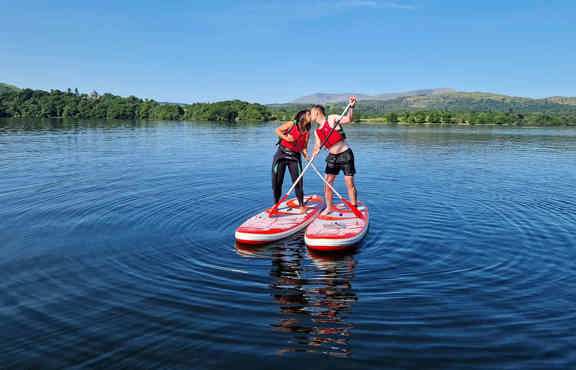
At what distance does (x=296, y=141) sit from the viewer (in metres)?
10.6

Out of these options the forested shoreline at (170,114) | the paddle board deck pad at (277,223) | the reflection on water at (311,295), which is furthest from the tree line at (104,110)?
the reflection on water at (311,295)

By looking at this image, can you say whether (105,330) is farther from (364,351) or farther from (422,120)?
(422,120)

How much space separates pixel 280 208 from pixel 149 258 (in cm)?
447

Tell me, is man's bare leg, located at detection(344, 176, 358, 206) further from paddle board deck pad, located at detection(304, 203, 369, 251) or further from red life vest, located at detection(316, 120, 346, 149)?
red life vest, located at detection(316, 120, 346, 149)

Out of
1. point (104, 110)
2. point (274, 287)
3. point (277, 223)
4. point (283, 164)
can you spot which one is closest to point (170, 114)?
point (104, 110)

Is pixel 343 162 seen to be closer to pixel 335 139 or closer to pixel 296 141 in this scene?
pixel 335 139

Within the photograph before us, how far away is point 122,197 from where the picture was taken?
14219 mm

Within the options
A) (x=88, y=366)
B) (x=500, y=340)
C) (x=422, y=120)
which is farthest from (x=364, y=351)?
(x=422, y=120)

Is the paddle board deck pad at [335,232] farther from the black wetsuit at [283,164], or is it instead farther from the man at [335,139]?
the black wetsuit at [283,164]

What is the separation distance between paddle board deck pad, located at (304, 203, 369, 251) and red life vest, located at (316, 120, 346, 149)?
205 cm

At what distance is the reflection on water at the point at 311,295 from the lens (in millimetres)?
5234

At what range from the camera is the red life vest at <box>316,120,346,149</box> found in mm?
10141

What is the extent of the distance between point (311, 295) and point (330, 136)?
16.1ft

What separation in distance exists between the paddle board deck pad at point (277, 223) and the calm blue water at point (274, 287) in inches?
11.3
